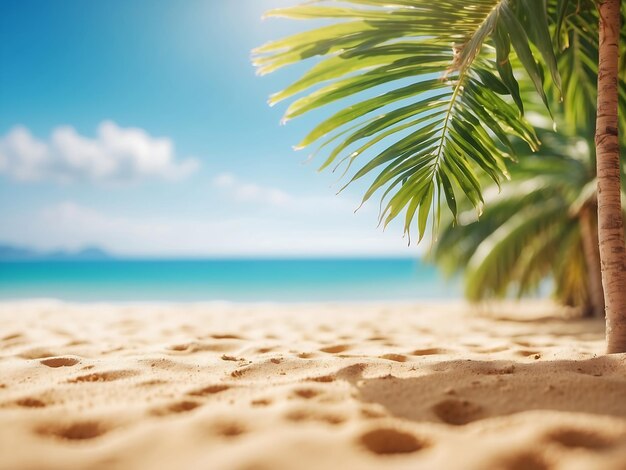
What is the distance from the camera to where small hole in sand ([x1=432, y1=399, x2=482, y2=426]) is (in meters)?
1.14

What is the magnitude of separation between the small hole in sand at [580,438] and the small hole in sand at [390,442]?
11.1 inches

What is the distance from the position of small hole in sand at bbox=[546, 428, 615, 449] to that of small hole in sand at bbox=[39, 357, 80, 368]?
1648 millimetres

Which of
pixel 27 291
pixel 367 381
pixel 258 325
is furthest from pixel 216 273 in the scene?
pixel 367 381

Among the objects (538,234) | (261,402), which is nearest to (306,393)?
(261,402)

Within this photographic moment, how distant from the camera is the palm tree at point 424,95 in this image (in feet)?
5.50

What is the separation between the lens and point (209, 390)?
1.37 m

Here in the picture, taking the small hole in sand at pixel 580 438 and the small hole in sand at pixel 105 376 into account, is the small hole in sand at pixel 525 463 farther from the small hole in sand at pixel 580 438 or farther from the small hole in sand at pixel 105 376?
the small hole in sand at pixel 105 376

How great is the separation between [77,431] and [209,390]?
0.38 m

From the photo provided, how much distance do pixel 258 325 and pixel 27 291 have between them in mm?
21417

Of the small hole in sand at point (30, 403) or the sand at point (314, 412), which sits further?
the small hole in sand at point (30, 403)

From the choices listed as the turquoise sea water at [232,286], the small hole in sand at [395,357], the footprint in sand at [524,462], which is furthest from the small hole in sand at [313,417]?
the turquoise sea water at [232,286]

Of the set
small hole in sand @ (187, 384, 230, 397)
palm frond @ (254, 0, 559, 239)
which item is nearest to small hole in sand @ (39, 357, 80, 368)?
small hole in sand @ (187, 384, 230, 397)

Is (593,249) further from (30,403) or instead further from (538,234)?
(30,403)

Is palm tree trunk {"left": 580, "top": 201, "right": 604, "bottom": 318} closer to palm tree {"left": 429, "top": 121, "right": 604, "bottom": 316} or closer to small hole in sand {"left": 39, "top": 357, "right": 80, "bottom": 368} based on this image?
palm tree {"left": 429, "top": 121, "right": 604, "bottom": 316}
